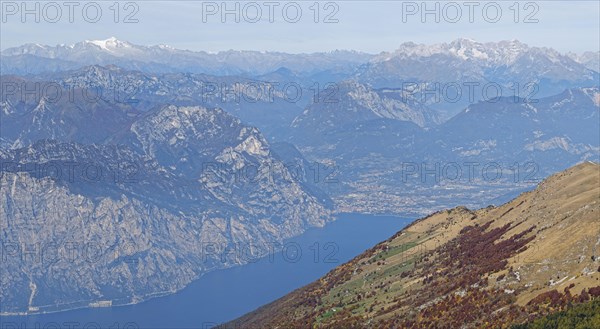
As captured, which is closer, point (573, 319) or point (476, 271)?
point (573, 319)

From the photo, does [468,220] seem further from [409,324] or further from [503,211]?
[409,324]

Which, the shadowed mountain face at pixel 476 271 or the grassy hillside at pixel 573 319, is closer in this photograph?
the grassy hillside at pixel 573 319

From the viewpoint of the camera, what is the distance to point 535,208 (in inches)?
5157

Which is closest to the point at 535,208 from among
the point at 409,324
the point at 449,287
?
the point at 449,287

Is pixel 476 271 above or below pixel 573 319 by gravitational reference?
below

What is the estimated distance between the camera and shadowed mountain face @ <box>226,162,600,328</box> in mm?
91250

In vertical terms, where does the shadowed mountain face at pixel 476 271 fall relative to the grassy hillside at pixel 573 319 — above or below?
below

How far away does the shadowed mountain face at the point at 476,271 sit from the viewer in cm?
9125

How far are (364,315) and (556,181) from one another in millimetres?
44187

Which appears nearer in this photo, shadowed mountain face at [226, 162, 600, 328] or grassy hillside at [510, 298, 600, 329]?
grassy hillside at [510, 298, 600, 329]

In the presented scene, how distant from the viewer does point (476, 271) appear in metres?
110

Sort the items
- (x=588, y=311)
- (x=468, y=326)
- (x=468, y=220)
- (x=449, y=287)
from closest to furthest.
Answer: (x=588, y=311)
(x=468, y=326)
(x=449, y=287)
(x=468, y=220)

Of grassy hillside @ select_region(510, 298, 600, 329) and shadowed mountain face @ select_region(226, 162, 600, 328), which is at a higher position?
grassy hillside @ select_region(510, 298, 600, 329)

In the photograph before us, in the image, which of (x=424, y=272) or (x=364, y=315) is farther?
(x=424, y=272)
